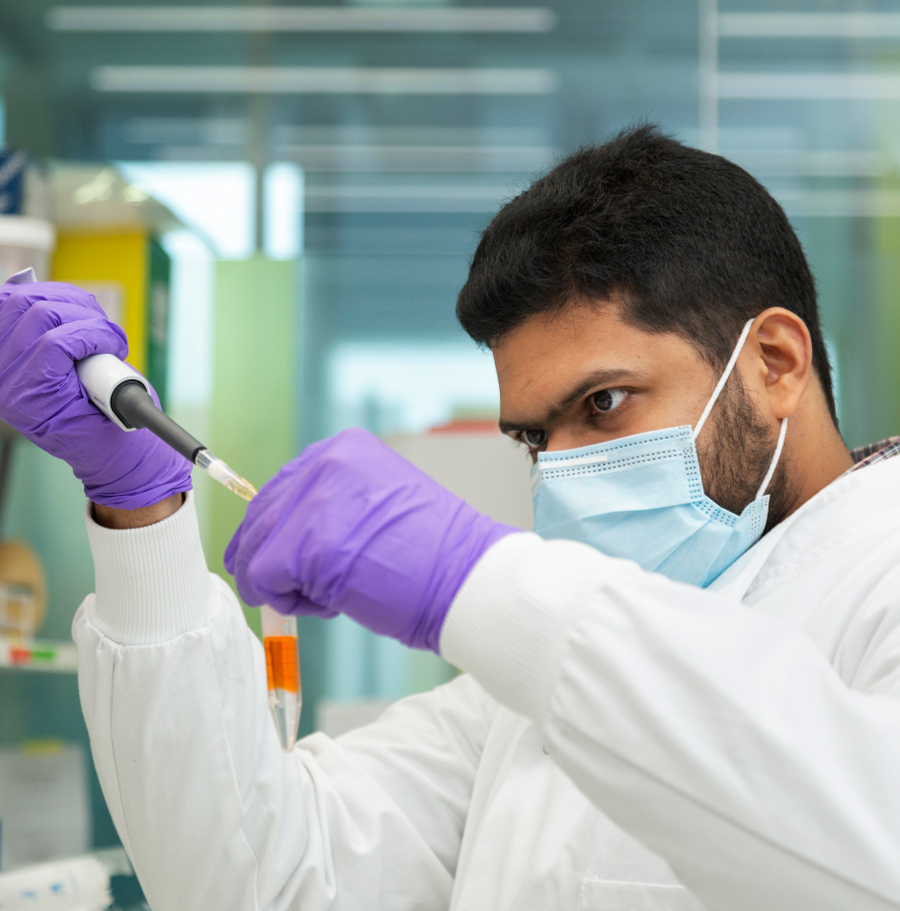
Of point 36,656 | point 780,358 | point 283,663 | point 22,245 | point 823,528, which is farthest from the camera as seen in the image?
point 36,656

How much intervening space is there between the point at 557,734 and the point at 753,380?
1.98ft

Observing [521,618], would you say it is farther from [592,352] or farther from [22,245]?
[22,245]

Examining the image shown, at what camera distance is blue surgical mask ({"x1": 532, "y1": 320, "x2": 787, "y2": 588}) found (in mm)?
997

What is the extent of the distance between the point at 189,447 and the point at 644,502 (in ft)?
1.56

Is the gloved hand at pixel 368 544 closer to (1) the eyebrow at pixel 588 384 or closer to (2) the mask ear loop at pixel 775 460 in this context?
(1) the eyebrow at pixel 588 384

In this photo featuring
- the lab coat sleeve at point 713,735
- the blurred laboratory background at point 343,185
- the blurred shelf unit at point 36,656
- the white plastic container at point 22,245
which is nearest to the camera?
the lab coat sleeve at point 713,735

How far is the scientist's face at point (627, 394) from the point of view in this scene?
1.01 meters

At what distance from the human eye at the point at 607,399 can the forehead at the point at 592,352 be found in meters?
0.03

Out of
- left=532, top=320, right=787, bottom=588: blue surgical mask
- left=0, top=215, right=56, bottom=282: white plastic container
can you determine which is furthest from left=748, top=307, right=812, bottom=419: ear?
left=0, top=215, right=56, bottom=282: white plastic container

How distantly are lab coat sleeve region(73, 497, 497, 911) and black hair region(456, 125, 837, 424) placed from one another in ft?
1.45

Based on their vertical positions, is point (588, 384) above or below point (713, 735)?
above

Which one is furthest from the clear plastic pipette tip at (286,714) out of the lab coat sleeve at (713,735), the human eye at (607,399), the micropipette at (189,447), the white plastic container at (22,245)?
the white plastic container at (22,245)

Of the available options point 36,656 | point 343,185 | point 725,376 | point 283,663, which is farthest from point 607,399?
point 343,185

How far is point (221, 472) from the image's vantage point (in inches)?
30.4
